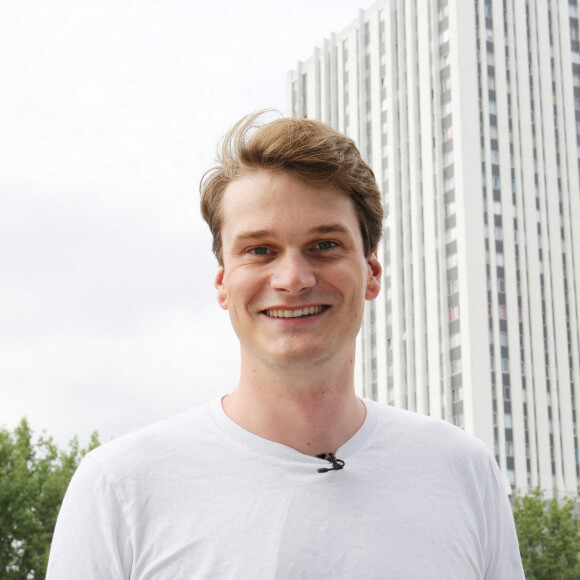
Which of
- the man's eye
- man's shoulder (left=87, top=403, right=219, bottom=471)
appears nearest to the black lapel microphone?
man's shoulder (left=87, top=403, right=219, bottom=471)

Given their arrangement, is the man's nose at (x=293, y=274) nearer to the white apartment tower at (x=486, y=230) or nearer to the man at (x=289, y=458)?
the man at (x=289, y=458)

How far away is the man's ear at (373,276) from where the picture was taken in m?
3.14

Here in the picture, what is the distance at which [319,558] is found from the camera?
2617 millimetres

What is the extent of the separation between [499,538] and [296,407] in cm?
79

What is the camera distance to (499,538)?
3012 millimetres

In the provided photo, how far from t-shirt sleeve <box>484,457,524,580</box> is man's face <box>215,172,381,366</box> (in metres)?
0.68

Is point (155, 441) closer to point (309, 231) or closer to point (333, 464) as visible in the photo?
point (333, 464)

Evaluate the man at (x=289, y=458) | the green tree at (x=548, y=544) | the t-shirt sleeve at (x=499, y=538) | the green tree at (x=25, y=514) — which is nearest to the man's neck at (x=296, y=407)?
the man at (x=289, y=458)

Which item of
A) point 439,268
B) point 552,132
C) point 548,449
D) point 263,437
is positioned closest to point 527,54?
point 552,132

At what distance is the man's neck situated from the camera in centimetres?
282

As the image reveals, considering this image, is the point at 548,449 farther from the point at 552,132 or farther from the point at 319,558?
the point at 319,558

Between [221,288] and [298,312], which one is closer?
[298,312]

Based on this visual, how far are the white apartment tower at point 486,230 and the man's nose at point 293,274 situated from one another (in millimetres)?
58548

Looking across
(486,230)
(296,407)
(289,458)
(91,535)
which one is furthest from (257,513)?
(486,230)
